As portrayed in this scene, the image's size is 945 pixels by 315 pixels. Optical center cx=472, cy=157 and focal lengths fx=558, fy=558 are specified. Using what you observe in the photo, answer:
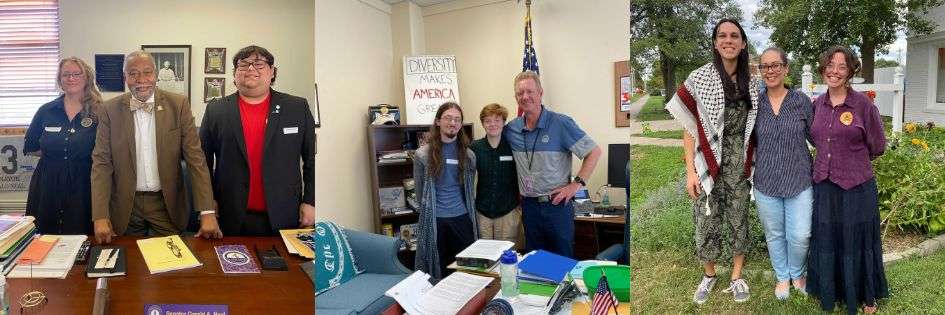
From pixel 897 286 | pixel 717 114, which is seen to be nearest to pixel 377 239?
pixel 717 114

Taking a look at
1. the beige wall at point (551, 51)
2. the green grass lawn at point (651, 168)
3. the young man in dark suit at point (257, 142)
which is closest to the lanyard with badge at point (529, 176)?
the beige wall at point (551, 51)

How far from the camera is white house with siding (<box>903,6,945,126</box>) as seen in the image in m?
1.41

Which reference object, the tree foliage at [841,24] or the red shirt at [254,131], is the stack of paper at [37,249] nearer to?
the red shirt at [254,131]

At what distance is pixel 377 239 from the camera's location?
1.38 metres

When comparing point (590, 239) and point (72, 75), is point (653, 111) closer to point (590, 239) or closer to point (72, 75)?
point (590, 239)

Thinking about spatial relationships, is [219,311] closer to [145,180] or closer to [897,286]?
[145,180]

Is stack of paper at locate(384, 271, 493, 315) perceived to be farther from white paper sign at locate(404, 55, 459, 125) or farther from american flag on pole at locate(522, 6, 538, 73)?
american flag on pole at locate(522, 6, 538, 73)

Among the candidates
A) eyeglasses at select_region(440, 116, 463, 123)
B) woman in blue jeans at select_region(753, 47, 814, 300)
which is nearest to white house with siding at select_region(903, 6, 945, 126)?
woman in blue jeans at select_region(753, 47, 814, 300)

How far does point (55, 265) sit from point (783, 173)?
1.83 m

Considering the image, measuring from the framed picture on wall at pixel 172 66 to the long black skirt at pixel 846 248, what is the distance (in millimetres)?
1601

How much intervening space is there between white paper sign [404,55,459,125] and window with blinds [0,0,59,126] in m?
0.81

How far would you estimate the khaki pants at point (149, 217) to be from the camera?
4.36 ft

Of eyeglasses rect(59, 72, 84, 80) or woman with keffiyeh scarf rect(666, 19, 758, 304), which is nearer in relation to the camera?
eyeglasses rect(59, 72, 84, 80)

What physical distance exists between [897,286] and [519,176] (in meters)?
1.10
